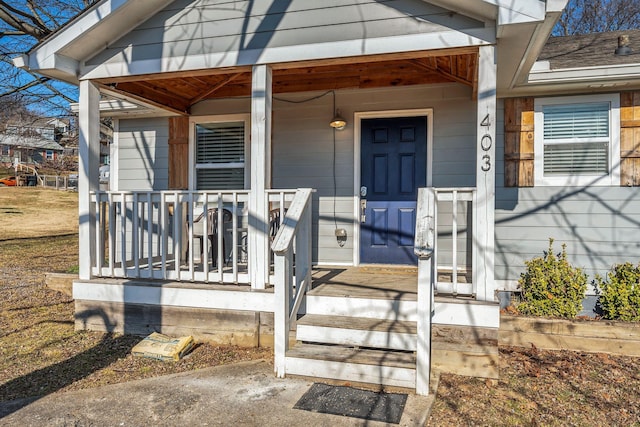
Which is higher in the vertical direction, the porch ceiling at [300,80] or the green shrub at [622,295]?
the porch ceiling at [300,80]

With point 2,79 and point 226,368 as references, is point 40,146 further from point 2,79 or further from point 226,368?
point 226,368

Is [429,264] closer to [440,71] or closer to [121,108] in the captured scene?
[440,71]

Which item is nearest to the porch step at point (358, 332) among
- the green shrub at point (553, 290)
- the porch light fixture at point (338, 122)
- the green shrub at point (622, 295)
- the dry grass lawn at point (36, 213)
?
the green shrub at point (553, 290)

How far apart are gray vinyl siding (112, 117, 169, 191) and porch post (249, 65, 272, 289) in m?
2.62

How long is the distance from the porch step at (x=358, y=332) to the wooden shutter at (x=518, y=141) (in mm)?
2400

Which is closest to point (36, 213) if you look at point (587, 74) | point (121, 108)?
point (121, 108)

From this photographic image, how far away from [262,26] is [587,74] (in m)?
3.17

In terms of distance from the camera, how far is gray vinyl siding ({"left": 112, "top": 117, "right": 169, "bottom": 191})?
6098mm

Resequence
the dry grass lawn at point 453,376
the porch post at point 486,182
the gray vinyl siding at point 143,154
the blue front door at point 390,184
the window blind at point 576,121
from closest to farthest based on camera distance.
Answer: the dry grass lawn at point 453,376
the porch post at point 486,182
the window blind at point 576,121
the blue front door at point 390,184
the gray vinyl siding at point 143,154

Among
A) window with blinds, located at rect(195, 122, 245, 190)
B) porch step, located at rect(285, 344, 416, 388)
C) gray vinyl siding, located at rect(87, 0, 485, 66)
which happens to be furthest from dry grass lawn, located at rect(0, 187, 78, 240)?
porch step, located at rect(285, 344, 416, 388)

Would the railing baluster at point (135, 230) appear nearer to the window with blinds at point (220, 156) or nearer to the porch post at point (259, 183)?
the porch post at point (259, 183)

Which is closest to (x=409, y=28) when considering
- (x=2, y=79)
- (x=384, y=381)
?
(x=384, y=381)

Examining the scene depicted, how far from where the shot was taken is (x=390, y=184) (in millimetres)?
5211

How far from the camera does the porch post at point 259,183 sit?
391cm
